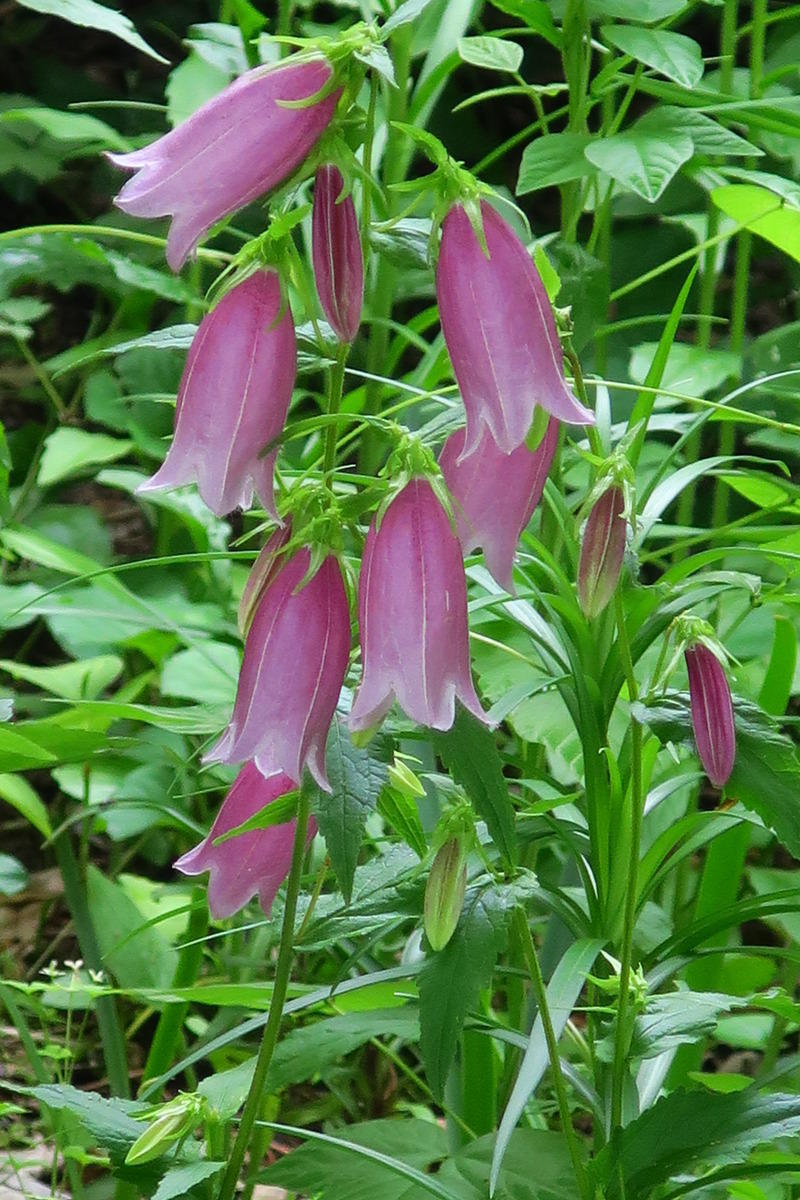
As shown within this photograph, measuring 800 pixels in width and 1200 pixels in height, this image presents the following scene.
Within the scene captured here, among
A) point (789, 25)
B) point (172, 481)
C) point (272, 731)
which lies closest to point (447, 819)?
point (272, 731)

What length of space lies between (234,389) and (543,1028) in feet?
1.41

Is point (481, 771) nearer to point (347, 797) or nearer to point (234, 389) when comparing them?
point (347, 797)

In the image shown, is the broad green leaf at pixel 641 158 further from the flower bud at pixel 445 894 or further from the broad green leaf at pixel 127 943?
the broad green leaf at pixel 127 943

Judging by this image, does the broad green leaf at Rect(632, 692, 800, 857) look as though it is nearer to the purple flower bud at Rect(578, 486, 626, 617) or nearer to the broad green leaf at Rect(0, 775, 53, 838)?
the purple flower bud at Rect(578, 486, 626, 617)

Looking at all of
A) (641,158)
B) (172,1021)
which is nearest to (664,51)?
(641,158)

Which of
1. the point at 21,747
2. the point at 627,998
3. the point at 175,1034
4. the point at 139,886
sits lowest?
the point at 139,886

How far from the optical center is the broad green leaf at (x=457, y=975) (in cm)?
70

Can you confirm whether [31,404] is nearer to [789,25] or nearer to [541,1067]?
[789,25]

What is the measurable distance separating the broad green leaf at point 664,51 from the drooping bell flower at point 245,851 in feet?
2.04

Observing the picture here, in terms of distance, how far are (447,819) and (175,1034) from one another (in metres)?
0.49

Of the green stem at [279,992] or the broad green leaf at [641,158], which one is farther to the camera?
the broad green leaf at [641,158]

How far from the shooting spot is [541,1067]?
81 centimetres

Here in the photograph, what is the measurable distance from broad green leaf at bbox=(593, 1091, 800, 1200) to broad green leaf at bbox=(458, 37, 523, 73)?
0.75 m

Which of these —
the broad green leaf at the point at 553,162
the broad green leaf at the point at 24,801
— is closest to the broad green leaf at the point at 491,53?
the broad green leaf at the point at 553,162
